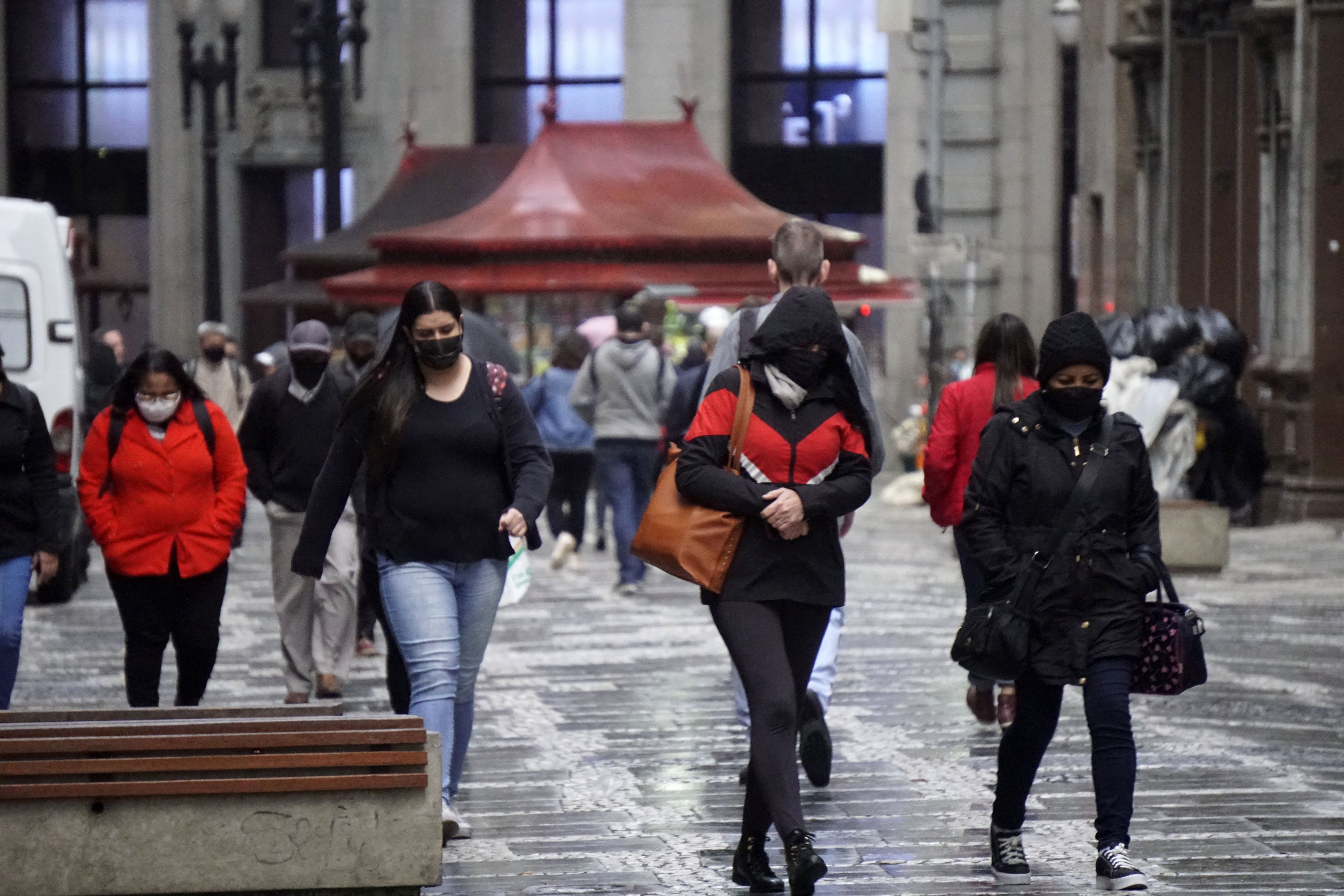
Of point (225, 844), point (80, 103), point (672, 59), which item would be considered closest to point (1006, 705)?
point (225, 844)

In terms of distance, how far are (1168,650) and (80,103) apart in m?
35.0

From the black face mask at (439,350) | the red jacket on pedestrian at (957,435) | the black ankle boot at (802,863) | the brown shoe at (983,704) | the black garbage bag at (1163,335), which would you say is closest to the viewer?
the black ankle boot at (802,863)

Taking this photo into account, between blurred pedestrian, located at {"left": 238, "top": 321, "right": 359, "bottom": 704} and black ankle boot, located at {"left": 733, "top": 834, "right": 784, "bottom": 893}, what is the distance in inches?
155

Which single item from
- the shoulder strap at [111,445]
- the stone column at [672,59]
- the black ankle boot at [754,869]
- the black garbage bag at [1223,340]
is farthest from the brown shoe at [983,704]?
the stone column at [672,59]

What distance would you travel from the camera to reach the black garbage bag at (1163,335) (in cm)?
1825

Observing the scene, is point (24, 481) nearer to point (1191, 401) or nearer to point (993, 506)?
point (993, 506)

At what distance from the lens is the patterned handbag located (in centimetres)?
650

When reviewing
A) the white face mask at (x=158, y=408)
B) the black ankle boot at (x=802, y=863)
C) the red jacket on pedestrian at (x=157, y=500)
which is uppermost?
the white face mask at (x=158, y=408)

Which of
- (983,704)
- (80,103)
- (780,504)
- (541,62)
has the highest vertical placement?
(541,62)

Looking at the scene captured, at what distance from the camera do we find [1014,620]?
6473 millimetres

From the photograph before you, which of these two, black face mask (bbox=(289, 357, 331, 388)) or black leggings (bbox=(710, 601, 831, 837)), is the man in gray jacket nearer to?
black face mask (bbox=(289, 357, 331, 388))

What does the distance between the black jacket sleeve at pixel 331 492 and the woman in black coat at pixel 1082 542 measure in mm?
1804

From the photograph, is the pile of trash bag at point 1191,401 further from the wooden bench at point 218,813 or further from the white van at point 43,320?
the wooden bench at point 218,813

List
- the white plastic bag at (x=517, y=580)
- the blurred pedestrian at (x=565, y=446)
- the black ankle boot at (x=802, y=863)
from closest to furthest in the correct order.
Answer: the black ankle boot at (x=802, y=863) → the white plastic bag at (x=517, y=580) → the blurred pedestrian at (x=565, y=446)
